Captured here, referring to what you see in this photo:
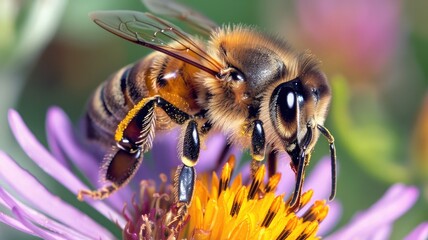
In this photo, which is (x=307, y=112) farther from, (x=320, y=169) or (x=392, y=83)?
(x=392, y=83)

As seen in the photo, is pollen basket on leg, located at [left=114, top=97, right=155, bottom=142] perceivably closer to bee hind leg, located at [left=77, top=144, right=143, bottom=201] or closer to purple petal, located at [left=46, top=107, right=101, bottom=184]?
bee hind leg, located at [left=77, top=144, right=143, bottom=201]

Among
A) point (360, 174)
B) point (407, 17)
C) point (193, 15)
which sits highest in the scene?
point (407, 17)

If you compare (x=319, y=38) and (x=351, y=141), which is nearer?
(x=351, y=141)

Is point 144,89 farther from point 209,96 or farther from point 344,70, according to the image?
point 344,70

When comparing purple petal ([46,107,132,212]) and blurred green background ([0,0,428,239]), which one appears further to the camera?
blurred green background ([0,0,428,239])

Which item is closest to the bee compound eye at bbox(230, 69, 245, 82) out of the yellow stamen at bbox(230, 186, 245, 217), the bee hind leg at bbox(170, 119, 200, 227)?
the bee hind leg at bbox(170, 119, 200, 227)

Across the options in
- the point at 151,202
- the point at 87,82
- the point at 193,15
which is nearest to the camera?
the point at 151,202

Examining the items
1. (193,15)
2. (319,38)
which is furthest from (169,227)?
(319,38)
